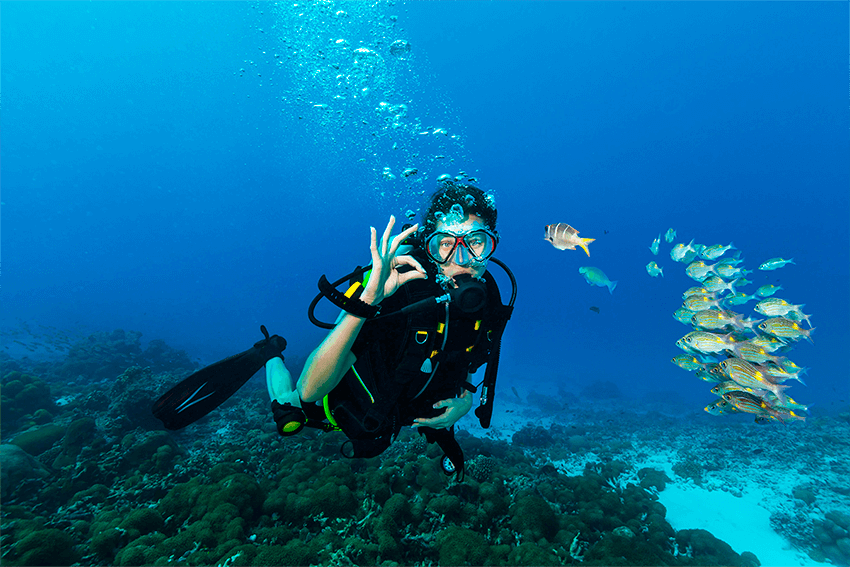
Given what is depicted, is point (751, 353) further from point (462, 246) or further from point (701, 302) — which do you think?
point (462, 246)

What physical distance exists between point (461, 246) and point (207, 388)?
4.13m

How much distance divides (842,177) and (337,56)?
132 m

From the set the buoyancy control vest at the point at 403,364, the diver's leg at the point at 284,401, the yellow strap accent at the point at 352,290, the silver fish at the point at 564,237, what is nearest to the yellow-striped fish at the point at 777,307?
the silver fish at the point at 564,237

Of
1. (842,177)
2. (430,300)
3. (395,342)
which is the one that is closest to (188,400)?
(395,342)

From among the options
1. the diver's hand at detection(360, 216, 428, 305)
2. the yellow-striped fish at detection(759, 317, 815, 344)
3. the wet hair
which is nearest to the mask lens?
the wet hair

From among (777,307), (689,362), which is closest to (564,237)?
(689,362)

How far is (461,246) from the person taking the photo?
2941 mm

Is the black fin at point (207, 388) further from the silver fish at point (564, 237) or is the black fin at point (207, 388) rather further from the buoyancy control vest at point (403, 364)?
the silver fish at point (564, 237)

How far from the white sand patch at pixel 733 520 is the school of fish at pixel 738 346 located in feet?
16.8

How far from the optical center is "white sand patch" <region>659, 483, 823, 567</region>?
775cm

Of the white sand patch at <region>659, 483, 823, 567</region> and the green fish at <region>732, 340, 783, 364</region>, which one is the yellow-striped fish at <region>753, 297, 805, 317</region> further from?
the white sand patch at <region>659, 483, 823, 567</region>

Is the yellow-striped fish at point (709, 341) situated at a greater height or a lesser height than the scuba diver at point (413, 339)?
greater

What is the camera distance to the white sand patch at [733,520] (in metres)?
7.75

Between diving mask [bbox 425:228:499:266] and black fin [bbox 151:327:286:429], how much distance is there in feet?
10.1
